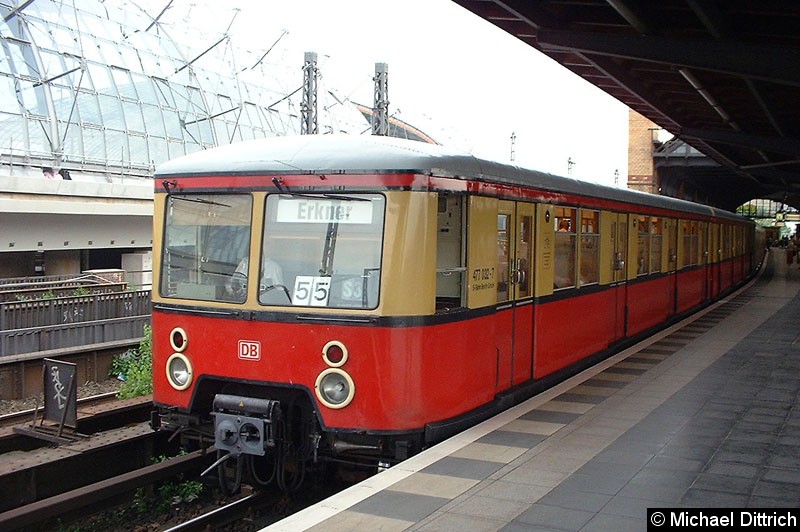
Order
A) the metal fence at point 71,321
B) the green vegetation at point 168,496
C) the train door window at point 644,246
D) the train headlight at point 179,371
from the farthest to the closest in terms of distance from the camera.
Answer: the metal fence at point 71,321 < the train door window at point 644,246 < the green vegetation at point 168,496 < the train headlight at point 179,371

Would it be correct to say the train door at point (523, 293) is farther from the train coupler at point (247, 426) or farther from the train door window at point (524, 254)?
the train coupler at point (247, 426)

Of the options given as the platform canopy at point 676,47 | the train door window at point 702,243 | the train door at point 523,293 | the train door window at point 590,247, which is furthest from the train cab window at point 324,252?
the train door window at point 702,243

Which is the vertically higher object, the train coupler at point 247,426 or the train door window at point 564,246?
the train door window at point 564,246

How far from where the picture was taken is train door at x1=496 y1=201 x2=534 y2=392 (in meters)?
7.93

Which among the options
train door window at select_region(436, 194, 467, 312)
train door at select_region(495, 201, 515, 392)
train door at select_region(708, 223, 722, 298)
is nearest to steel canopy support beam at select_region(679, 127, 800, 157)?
train door at select_region(708, 223, 722, 298)

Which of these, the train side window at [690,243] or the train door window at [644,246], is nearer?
the train door window at [644,246]

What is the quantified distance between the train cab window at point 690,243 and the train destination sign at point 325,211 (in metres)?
11.7

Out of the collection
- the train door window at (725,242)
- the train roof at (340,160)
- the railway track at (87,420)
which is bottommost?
the railway track at (87,420)

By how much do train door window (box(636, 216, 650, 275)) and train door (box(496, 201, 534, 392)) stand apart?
16.8ft

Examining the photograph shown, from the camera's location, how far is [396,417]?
656 cm

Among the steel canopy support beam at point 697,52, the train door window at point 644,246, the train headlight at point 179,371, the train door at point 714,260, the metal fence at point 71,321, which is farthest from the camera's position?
the train door at point 714,260

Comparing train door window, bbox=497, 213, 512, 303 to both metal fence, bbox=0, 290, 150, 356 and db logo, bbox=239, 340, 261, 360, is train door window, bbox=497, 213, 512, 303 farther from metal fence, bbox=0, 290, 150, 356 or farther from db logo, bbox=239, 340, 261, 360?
metal fence, bbox=0, 290, 150, 356

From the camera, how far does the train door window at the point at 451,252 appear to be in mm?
7160

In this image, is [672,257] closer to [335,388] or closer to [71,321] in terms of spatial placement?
[335,388]
